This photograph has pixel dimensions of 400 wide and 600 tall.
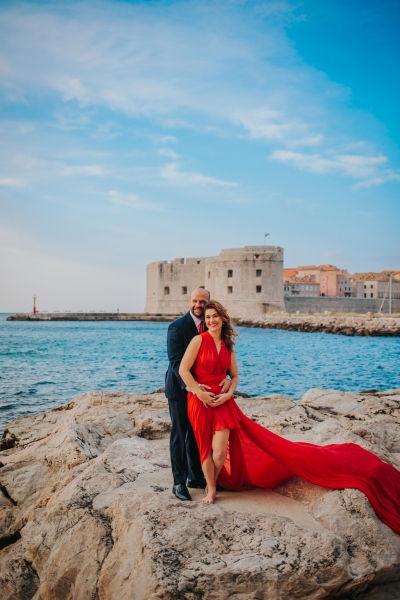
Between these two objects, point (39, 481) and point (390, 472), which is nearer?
point (390, 472)

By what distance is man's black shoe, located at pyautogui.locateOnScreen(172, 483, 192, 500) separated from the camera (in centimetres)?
246

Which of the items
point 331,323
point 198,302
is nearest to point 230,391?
point 198,302

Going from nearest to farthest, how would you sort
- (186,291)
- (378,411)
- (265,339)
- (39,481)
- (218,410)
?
(218,410), (39,481), (378,411), (265,339), (186,291)

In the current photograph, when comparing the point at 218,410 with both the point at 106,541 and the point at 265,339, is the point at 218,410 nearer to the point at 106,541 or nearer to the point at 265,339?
A: the point at 106,541

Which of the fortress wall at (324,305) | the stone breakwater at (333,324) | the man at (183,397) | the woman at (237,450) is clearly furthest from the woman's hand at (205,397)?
the fortress wall at (324,305)

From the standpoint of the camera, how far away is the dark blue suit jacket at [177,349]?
2.71m

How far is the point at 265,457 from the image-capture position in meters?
2.66

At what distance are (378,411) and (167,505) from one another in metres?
3.33

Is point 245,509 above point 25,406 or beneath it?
above

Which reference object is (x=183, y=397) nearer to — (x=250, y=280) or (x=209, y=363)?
(x=209, y=363)

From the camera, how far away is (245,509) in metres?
2.40

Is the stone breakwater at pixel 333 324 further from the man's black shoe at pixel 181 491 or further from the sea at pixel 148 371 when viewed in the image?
the man's black shoe at pixel 181 491

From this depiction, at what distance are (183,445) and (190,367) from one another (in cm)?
42

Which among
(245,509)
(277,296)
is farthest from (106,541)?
(277,296)
